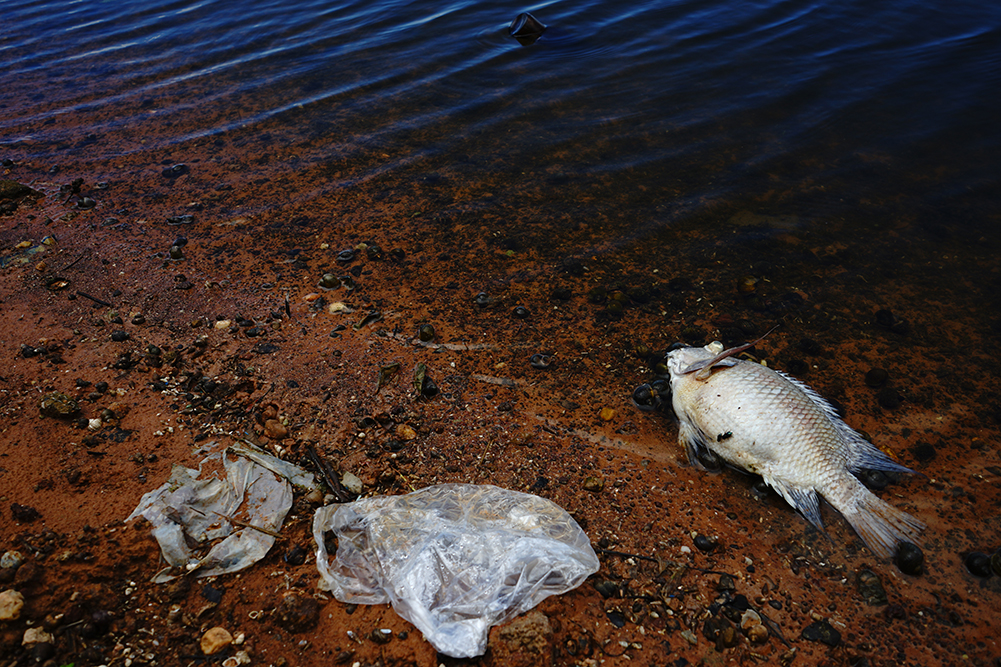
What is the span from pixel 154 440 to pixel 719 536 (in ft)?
12.0

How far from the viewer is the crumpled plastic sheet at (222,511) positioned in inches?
119

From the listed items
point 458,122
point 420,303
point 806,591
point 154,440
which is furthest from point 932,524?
point 458,122

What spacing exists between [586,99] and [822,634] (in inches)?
282

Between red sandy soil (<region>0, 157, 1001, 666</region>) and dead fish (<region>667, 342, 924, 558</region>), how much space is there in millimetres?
147

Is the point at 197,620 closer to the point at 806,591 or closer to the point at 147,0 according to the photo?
the point at 806,591

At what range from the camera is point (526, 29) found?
9719 mm

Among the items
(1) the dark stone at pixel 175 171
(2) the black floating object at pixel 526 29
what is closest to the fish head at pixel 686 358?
(1) the dark stone at pixel 175 171

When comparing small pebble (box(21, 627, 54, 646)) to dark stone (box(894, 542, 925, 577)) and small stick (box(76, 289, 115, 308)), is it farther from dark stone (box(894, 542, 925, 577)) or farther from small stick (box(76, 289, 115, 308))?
dark stone (box(894, 542, 925, 577))

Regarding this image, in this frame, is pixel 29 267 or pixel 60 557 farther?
pixel 29 267

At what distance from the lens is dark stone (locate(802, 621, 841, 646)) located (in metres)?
2.88

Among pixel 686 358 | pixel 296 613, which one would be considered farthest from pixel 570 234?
pixel 296 613

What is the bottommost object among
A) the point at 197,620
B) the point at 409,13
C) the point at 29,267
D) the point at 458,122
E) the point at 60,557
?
the point at 197,620

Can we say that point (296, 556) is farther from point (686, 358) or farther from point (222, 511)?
point (686, 358)

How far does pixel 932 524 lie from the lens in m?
3.52
